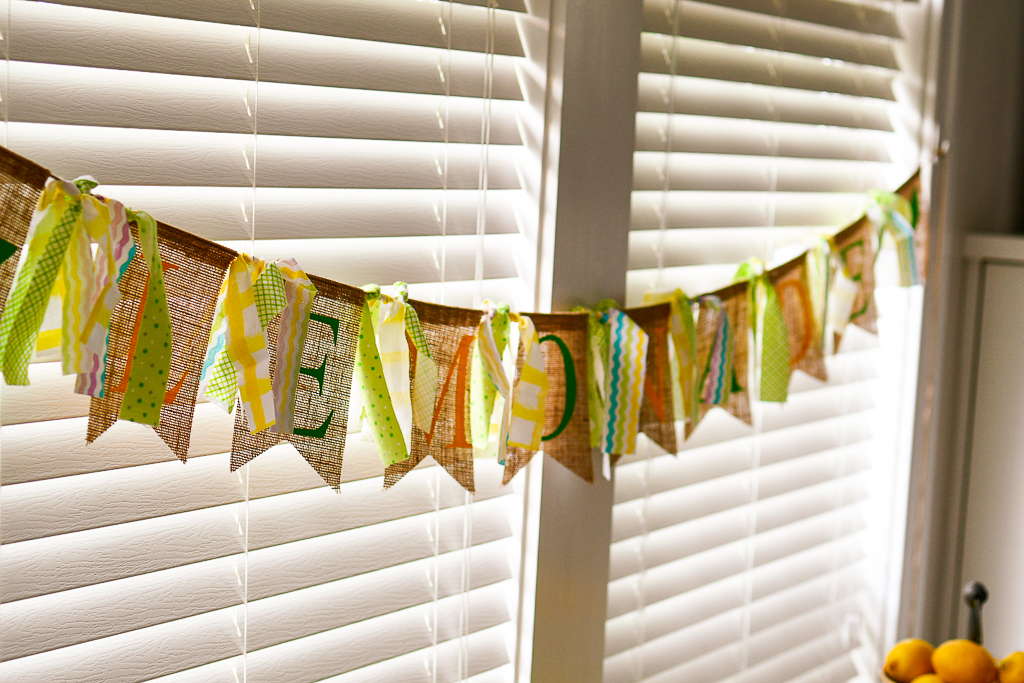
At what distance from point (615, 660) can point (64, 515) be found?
0.72 meters

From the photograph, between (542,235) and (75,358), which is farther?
(542,235)

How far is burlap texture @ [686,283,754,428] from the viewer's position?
44.6 inches

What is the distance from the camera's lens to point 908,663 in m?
1.10

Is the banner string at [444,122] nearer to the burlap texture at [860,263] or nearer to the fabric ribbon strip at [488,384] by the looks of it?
the fabric ribbon strip at [488,384]

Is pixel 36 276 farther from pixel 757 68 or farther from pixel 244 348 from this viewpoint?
pixel 757 68

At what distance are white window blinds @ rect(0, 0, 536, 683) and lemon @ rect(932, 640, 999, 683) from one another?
1.70ft

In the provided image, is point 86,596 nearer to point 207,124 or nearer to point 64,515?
point 64,515

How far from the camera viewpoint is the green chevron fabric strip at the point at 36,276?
0.63 meters

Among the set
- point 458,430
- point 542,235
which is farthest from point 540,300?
point 458,430

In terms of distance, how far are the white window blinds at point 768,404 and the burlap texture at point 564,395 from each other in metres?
0.17

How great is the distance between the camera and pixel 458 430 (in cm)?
88

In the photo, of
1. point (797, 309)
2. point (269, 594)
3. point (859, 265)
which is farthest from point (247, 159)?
point (859, 265)

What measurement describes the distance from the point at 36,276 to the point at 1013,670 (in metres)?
1.10

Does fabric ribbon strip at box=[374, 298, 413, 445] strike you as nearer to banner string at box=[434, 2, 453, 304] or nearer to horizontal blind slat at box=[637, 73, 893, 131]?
banner string at box=[434, 2, 453, 304]
